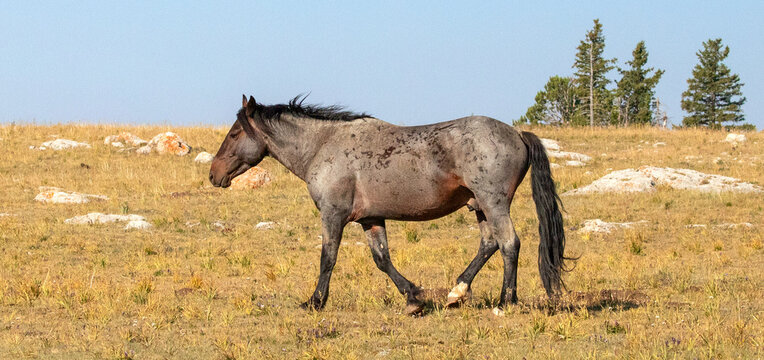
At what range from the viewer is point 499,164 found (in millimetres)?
8086

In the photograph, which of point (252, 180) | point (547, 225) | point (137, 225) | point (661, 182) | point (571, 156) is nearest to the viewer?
point (547, 225)

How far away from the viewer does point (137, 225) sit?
18.0m

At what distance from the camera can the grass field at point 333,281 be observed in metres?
7.37

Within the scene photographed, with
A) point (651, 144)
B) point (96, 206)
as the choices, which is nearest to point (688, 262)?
point (96, 206)

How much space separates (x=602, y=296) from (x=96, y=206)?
1542 cm

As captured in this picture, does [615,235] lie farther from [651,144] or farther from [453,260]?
[651,144]

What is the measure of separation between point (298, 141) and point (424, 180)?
1.90 meters

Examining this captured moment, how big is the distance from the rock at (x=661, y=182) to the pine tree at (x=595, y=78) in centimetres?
4353

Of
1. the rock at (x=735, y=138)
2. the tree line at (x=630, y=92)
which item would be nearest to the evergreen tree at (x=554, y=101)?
the tree line at (x=630, y=92)

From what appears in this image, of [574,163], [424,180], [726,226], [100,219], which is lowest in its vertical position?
[726,226]

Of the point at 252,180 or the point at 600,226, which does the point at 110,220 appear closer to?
the point at 252,180

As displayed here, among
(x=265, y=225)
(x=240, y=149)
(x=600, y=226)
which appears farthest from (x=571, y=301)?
(x=265, y=225)

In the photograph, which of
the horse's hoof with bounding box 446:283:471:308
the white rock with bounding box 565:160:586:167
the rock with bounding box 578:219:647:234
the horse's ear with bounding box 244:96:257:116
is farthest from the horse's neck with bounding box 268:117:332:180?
the white rock with bounding box 565:160:586:167

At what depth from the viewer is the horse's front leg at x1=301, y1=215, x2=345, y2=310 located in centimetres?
877
